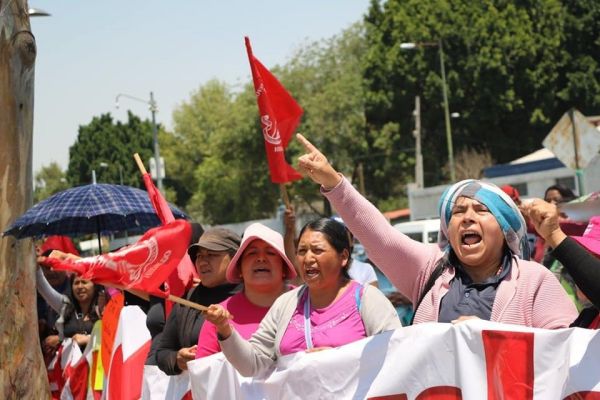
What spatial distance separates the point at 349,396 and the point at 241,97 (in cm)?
5395

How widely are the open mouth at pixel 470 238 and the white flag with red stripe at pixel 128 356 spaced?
10.4 ft

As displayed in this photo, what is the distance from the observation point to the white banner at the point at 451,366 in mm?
4035

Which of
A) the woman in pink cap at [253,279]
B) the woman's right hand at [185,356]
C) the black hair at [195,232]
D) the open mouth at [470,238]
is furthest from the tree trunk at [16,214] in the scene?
the open mouth at [470,238]

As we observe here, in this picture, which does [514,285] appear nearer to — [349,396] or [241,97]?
[349,396]

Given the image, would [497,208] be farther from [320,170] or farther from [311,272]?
[311,272]

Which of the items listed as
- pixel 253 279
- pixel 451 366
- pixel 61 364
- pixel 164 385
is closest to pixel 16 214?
pixel 61 364

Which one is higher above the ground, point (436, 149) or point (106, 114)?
point (106, 114)

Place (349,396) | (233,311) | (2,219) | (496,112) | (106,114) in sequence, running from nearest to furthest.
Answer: (349,396) → (233,311) → (2,219) → (496,112) → (106,114)

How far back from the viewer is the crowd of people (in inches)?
160

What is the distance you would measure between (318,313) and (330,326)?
9 cm

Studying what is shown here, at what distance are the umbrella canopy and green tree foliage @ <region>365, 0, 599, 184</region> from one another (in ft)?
131

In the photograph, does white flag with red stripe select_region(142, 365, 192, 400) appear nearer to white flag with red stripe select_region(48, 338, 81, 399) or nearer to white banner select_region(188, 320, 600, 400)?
white banner select_region(188, 320, 600, 400)

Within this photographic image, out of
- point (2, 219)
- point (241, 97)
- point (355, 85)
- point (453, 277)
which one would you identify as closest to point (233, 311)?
point (453, 277)

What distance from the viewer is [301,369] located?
4754 mm
